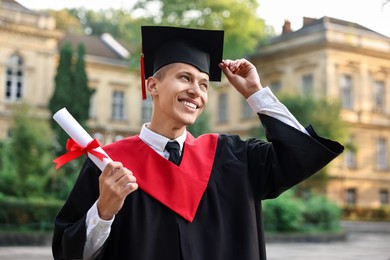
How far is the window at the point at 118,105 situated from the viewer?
39125 mm

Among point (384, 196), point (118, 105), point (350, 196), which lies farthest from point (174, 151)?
point (118, 105)

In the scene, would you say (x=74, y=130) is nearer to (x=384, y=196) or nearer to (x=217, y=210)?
(x=217, y=210)

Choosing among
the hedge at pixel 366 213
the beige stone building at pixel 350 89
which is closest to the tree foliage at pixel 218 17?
the beige stone building at pixel 350 89

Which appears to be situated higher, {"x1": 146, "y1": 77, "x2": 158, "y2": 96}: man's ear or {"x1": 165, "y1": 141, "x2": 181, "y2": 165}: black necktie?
{"x1": 146, "y1": 77, "x2": 158, "y2": 96}: man's ear

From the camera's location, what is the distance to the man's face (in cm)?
251

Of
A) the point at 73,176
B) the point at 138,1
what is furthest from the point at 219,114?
the point at 73,176

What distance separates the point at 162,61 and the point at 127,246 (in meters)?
0.77

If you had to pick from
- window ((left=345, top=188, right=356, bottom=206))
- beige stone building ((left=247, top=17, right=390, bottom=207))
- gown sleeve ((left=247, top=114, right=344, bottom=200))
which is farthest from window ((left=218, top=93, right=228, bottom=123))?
gown sleeve ((left=247, top=114, right=344, bottom=200))

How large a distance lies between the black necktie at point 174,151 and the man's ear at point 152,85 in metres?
0.22

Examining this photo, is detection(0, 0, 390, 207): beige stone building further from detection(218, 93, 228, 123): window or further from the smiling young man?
the smiling young man

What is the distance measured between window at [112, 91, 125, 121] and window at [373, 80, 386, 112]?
1518 cm

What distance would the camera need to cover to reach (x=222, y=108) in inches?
1594

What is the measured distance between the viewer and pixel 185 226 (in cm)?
241

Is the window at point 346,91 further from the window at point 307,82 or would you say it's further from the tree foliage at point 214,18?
the tree foliage at point 214,18
